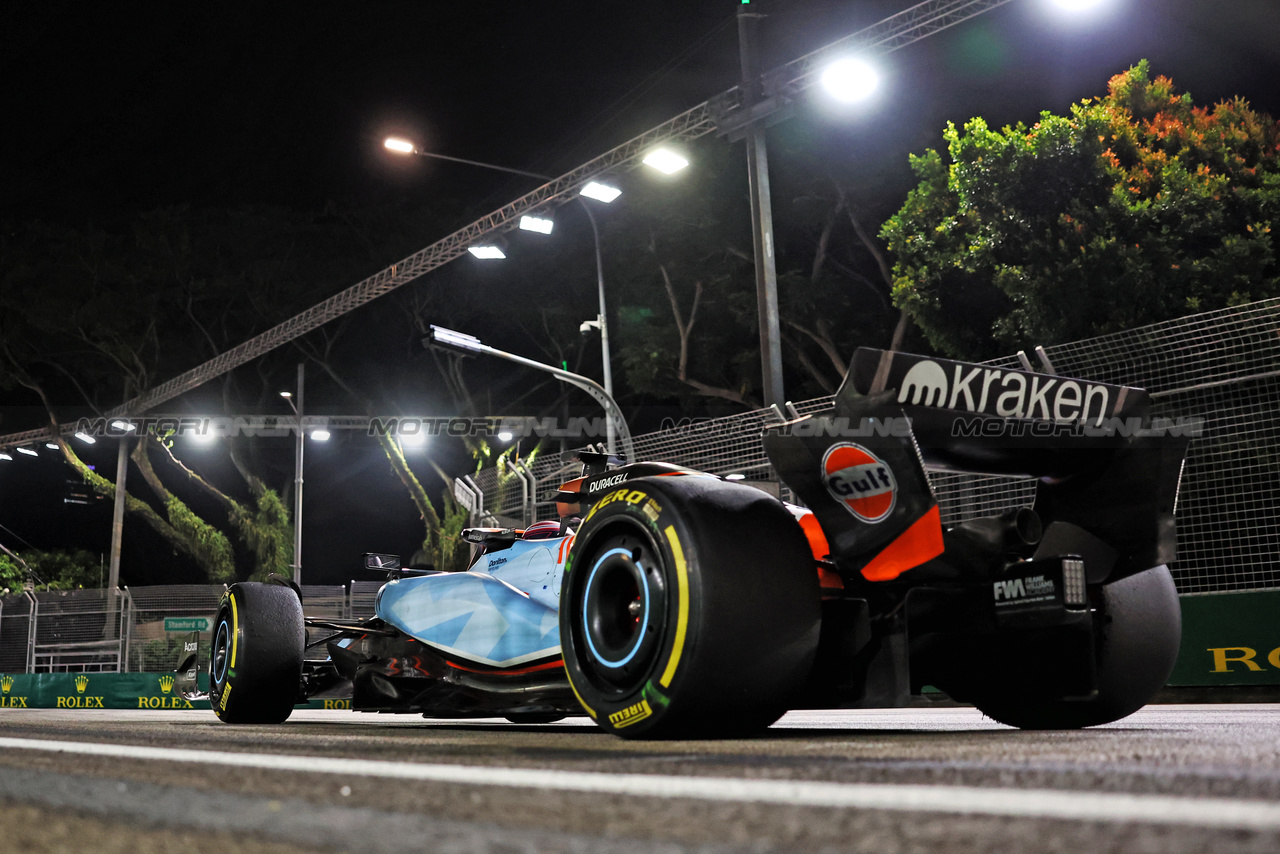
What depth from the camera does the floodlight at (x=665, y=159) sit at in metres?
17.0

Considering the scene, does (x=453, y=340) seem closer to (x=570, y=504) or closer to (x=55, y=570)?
(x=570, y=504)

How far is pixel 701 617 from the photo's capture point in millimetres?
3117

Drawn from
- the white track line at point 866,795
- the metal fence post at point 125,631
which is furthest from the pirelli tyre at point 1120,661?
the metal fence post at point 125,631

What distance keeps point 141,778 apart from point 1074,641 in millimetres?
2898

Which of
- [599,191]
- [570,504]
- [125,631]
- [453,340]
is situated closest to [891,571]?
[570,504]

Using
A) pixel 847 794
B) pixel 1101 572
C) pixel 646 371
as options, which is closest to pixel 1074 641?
pixel 1101 572

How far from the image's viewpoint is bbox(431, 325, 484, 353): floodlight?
16.6 m

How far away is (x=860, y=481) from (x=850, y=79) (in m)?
12.1

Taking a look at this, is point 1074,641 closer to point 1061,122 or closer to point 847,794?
point 847,794

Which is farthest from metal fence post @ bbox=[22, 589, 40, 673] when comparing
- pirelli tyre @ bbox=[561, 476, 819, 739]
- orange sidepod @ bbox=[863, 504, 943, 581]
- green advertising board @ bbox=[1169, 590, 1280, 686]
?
orange sidepod @ bbox=[863, 504, 943, 581]

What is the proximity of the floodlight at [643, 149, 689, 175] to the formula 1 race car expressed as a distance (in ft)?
43.6

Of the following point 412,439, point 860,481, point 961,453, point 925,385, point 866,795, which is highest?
point 412,439

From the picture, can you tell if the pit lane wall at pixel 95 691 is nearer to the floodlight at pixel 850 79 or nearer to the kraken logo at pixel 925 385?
the floodlight at pixel 850 79

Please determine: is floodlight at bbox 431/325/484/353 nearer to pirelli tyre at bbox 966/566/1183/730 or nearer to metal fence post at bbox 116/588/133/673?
metal fence post at bbox 116/588/133/673
